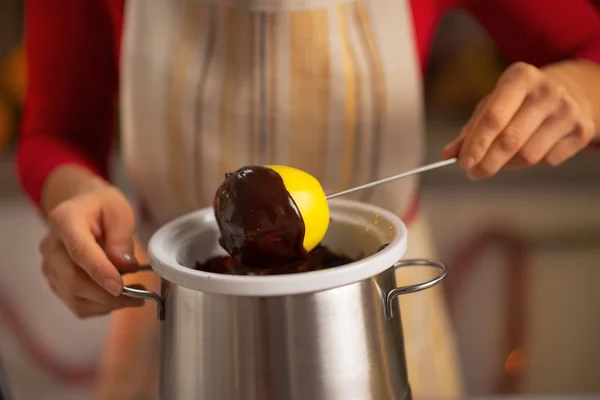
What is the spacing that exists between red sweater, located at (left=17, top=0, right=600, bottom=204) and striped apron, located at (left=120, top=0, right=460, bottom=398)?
0.15ft

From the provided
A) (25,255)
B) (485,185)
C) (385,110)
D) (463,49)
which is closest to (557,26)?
(385,110)

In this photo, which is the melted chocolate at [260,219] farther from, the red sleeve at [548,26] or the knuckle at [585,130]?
the red sleeve at [548,26]

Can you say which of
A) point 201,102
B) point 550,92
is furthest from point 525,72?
point 201,102

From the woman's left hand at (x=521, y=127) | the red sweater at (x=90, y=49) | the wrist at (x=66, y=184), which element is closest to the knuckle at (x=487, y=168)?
the woman's left hand at (x=521, y=127)

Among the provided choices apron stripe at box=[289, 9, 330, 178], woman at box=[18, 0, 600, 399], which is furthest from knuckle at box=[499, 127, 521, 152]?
apron stripe at box=[289, 9, 330, 178]

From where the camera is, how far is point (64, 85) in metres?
0.69

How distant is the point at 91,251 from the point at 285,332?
0.56 ft

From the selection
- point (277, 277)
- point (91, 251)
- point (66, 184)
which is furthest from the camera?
point (66, 184)

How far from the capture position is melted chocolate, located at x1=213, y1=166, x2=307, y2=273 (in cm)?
41

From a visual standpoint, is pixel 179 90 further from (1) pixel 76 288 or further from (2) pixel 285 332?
(2) pixel 285 332

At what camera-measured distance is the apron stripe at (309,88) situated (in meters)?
0.61

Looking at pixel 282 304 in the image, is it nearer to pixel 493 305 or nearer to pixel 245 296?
Answer: pixel 245 296

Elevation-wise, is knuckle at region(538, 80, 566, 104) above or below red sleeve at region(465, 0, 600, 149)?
below

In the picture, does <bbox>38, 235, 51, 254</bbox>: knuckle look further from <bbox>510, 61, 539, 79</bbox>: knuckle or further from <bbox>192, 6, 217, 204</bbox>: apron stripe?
<bbox>510, 61, 539, 79</bbox>: knuckle
